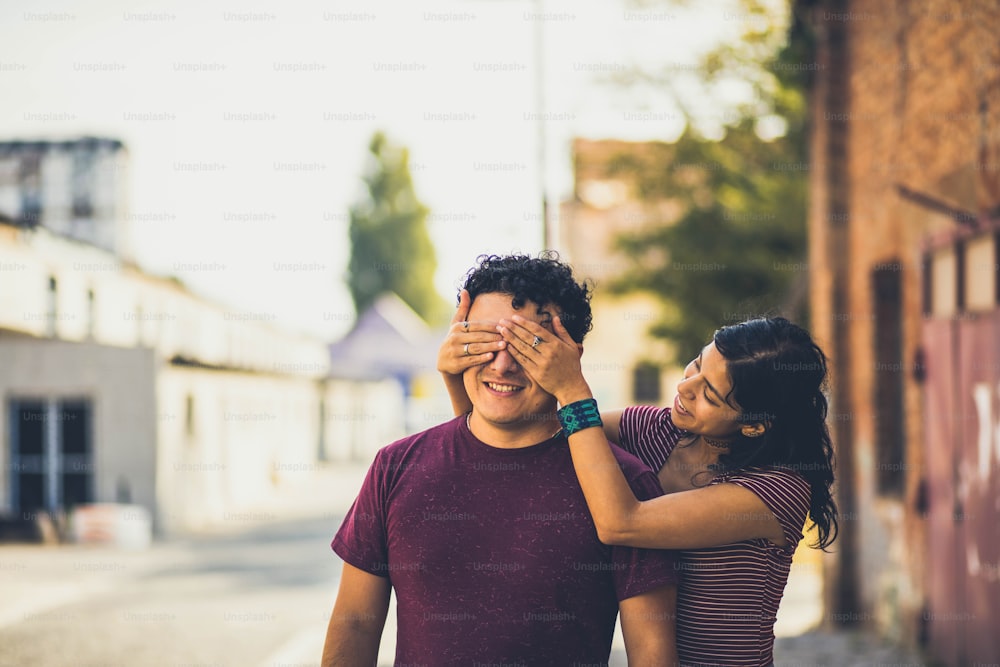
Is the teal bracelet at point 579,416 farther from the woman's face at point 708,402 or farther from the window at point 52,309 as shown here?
the window at point 52,309

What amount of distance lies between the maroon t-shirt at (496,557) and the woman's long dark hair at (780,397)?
1.17 feet

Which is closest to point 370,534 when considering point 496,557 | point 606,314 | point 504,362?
point 496,557

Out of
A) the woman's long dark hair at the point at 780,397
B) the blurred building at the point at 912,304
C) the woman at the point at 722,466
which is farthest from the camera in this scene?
the blurred building at the point at 912,304

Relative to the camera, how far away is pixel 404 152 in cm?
6091

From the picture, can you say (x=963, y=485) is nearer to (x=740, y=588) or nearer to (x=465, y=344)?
(x=740, y=588)

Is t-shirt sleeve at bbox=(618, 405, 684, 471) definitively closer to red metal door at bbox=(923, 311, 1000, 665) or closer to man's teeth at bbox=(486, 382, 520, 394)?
man's teeth at bbox=(486, 382, 520, 394)

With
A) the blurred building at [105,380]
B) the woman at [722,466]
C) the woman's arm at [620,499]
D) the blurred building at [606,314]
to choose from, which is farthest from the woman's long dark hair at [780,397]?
the blurred building at [606,314]

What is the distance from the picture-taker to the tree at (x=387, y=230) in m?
59.4

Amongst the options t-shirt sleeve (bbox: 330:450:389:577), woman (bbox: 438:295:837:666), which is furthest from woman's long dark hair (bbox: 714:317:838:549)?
t-shirt sleeve (bbox: 330:450:389:577)

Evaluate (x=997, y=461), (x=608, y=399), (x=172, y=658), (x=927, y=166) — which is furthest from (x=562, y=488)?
(x=608, y=399)

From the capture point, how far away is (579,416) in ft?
8.80

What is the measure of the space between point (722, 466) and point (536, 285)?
0.75 meters

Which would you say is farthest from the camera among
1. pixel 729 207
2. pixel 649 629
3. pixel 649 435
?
pixel 729 207

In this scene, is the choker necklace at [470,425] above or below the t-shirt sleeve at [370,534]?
above
